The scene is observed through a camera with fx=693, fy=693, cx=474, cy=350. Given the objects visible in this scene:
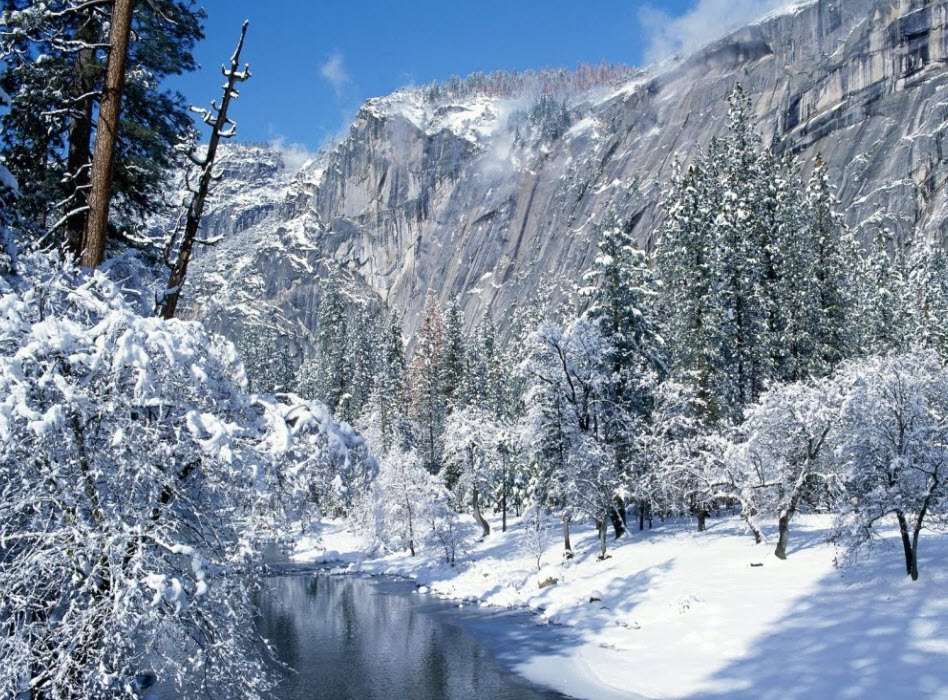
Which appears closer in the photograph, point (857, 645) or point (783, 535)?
point (857, 645)

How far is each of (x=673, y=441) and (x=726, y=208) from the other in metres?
12.5

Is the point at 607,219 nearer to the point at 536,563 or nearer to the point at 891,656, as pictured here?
the point at 536,563

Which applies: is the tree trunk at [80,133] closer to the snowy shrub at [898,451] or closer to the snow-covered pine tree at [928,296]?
the snowy shrub at [898,451]

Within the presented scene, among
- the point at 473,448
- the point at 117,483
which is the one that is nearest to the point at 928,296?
the point at 473,448

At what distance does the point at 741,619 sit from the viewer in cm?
2155

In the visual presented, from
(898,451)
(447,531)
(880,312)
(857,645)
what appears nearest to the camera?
(857,645)

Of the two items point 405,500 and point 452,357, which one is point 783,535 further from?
point 452,357

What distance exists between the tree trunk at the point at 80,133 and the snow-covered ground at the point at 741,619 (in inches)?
258

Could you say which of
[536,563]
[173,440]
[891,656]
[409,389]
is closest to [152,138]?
[173,440]

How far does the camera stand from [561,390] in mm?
33938

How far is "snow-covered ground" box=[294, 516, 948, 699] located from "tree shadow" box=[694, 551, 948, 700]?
0.04 meters

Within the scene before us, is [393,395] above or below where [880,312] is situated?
below

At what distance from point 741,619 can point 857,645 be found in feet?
13.0

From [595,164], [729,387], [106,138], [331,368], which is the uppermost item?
[595,164]
